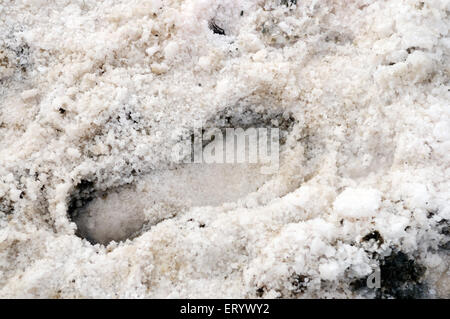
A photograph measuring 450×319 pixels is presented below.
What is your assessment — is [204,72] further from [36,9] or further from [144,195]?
[36,9]

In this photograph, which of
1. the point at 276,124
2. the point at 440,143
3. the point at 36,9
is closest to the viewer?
the point at 440,143

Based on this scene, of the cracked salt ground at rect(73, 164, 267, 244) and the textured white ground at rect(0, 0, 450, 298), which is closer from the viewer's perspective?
the textured white ground at rect(0, 0, 450, 298)

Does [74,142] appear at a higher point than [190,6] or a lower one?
lower

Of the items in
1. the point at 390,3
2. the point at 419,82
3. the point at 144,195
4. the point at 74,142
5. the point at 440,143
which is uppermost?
the point at 390,3

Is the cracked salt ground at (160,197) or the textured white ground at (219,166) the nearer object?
the textured white ground at (219,166)

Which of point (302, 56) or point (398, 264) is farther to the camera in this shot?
point (302, 56)
